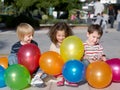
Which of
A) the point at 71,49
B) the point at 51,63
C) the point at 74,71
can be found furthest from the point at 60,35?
the point at 74,71

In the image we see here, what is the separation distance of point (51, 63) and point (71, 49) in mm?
405

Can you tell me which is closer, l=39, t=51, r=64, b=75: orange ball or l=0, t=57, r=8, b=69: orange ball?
l=39, t=51, r=64, b=75: orange ball

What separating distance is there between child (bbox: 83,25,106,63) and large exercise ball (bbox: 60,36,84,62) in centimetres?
41

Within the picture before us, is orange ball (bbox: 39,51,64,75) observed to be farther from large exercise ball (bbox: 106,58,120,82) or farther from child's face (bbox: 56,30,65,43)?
large exercise ball (bbox: 106,58,120,82)

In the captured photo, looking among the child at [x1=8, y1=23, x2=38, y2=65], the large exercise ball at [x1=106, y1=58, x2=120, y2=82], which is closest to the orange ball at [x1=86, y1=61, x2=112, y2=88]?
the large exercise ball at [x1=106, y1=58, x2=120, y2=82]

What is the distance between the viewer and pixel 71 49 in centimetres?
581

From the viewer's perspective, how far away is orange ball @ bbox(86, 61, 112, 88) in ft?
17.9

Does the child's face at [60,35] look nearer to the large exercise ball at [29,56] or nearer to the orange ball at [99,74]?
the large exercise ball at [29,56]

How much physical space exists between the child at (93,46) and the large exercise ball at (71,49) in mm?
407

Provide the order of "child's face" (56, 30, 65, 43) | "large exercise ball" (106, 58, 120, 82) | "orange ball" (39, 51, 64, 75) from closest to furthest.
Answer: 1. "orange ball" (39, 51, 64, 75)
2. "large exercise ball" (106, 58, 120, 82)
3. "child's face" (56, 30, 65, 43)

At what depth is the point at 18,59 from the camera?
5.98 meters

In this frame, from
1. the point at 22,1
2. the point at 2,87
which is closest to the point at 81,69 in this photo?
the point at 2,87

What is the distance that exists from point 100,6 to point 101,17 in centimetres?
96

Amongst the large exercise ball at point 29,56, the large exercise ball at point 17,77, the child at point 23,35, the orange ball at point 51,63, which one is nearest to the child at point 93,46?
the orange ball at point 51,63
